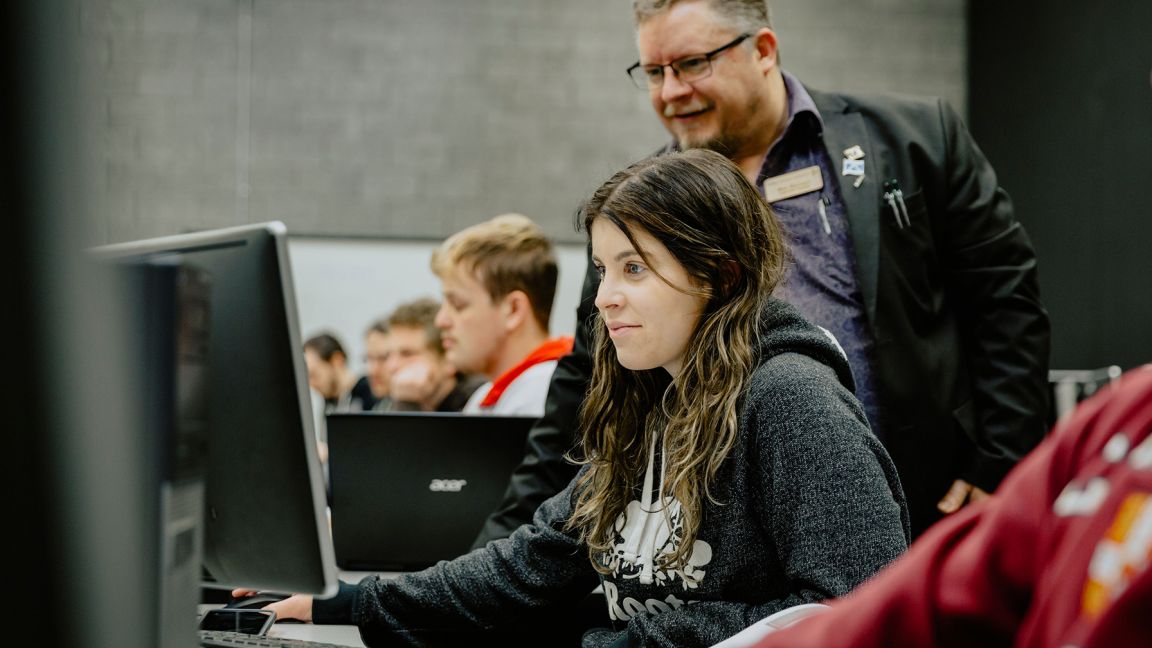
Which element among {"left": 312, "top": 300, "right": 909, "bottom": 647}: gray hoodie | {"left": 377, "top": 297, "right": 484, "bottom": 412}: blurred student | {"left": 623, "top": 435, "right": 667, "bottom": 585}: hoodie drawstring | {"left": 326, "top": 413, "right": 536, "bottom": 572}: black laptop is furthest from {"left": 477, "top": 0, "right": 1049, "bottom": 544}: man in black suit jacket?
{"left": 377, "top": 297, "right": 484, "bottom": 412}: blurred student

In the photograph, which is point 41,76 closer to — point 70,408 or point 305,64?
point 70,408

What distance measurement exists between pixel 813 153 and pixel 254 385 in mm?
1201

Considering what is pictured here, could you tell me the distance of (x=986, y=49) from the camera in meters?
6.21

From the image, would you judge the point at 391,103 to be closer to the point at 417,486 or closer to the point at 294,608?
the point at 417,486

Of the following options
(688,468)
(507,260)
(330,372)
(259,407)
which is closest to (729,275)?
(688,468)

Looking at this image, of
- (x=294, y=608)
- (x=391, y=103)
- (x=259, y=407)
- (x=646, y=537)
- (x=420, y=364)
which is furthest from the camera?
(x=391, y=103)

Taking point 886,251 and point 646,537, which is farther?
point 886,251

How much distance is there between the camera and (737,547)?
1261 millimetres

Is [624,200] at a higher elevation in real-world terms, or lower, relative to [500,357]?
higher

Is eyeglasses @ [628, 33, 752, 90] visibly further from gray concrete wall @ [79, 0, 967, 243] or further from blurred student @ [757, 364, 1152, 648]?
gray concrete wall @ [79, 0, 967, 243]

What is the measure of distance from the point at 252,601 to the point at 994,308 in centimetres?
130

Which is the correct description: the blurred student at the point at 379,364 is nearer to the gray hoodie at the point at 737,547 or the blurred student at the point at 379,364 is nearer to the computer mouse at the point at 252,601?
the computer mouse at the point at 252,601

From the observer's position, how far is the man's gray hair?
73.9 inches

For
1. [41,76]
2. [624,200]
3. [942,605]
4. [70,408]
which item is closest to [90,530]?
[70,408]
